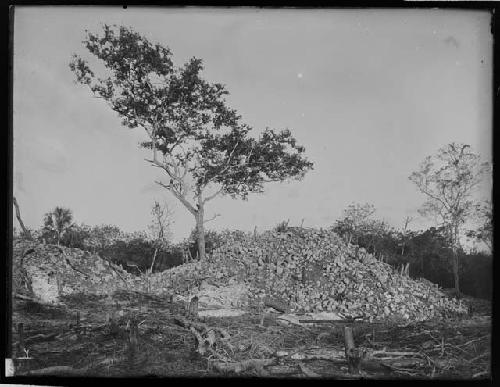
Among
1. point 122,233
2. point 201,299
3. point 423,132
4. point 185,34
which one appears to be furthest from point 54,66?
point 423,132

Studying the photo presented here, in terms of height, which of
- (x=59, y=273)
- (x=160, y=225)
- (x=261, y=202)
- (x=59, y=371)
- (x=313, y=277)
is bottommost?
(x=59, y=371)

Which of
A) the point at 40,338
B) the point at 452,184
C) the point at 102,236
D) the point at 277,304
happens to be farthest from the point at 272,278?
the point at 40,338

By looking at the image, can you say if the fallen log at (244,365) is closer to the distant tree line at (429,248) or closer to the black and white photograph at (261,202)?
the black and white photograph at (261,202)

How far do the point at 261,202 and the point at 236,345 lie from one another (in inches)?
45.3

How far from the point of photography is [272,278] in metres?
3.54

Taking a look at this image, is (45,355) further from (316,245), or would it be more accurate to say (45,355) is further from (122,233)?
(316,245)

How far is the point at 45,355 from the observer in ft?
11.4

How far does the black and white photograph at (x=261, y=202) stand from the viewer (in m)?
3.46

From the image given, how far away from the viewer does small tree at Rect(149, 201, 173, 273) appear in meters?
3.50

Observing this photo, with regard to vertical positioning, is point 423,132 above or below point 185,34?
below

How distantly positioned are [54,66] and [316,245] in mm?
2545

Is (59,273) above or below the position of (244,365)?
above

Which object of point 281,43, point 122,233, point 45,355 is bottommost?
point 45,355

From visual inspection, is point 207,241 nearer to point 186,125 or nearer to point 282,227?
point 282,227
